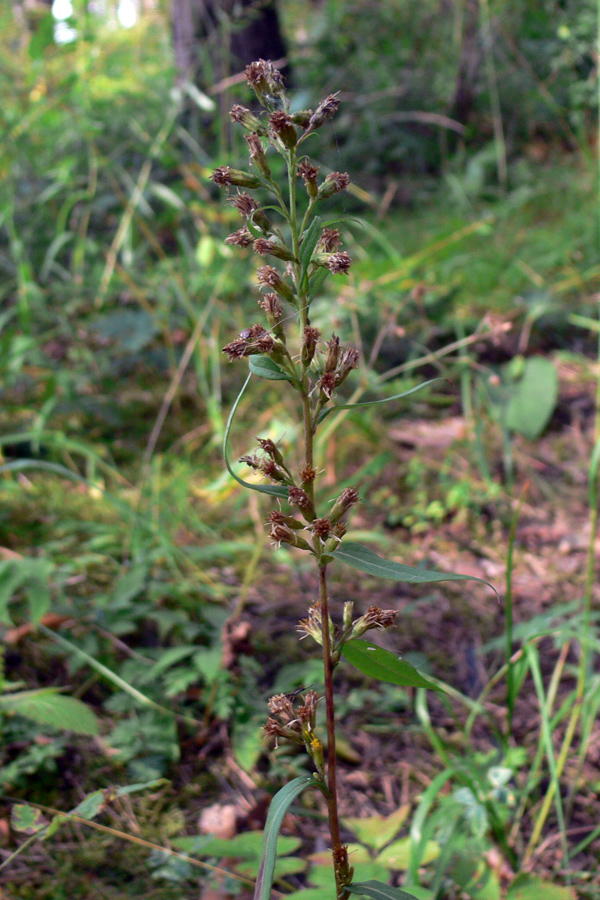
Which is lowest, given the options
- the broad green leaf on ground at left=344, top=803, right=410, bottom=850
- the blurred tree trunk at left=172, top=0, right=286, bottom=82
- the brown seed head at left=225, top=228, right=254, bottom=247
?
the broad green leaf on ground at left=344, top=803, right=410, bottom=850

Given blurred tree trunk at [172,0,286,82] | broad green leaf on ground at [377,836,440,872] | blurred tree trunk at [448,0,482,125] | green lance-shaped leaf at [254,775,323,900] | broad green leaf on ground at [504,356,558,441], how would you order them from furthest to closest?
blurred tree trunk at [448,0,482,125] → blurred tree trunk at [172,0,286,82] → broad green leaf on ground at [504,356,558,441] → broad green leaf on ground at [377,836,440,872] → green lance-shaped leaf at [254,775,323,900]

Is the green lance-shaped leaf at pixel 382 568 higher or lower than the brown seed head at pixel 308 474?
lower

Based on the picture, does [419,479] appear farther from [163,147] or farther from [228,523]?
[163,147]

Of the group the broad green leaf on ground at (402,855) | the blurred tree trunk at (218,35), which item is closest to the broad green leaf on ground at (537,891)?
the broad green leaf on ground at (402,855)

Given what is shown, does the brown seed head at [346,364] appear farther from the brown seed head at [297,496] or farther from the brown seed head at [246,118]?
the brown seed head at [246,118]

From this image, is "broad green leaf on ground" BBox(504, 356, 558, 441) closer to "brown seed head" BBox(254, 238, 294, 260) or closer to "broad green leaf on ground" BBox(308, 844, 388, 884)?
"broad green leaf on ground" BBox(308, 844, 388, 884)

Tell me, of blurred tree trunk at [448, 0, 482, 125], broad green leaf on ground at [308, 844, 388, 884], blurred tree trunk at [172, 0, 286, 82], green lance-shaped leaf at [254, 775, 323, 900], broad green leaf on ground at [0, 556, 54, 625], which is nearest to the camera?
green lance-shaped leaf at [254, 775, 323, 900]

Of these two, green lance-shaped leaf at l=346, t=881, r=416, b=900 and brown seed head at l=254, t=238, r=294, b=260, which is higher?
brown seed head at l=254, t=238, r=294, b=260

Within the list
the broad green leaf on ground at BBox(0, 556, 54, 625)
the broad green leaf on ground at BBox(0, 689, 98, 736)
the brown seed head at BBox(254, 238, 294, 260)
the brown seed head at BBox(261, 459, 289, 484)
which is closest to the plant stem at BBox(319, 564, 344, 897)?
the brown seed head at BBox(261, 459, 289, 484)
